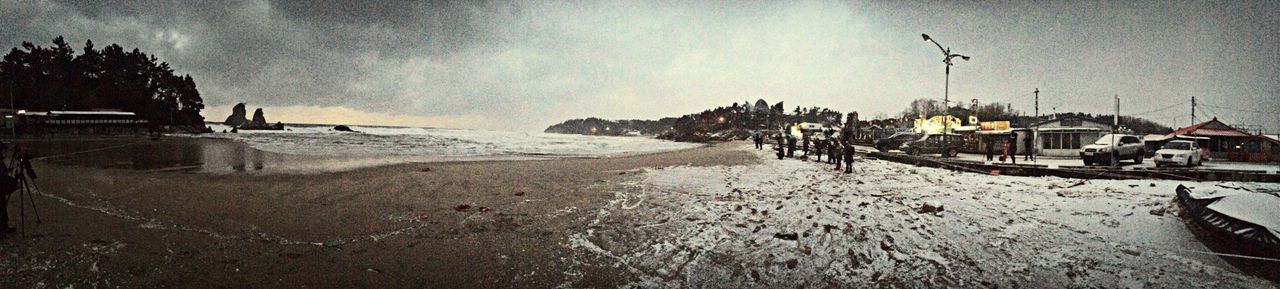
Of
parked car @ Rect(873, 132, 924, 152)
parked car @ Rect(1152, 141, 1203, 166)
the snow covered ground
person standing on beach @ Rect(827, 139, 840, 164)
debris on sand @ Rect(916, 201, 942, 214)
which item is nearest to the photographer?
the snow covered ground

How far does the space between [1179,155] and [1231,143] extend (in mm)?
15343

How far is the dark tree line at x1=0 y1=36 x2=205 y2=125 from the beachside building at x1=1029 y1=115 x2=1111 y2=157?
99.3 meters

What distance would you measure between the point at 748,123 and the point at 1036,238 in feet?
514

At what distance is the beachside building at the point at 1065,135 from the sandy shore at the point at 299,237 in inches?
1230

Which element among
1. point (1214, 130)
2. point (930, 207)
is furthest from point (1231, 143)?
point (930, 207)

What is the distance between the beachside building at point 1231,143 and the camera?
2356 cm

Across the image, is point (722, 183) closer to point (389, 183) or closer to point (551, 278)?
point (551, 278)

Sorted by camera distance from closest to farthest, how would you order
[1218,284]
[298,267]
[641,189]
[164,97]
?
[1218,284]
[298,267]
[641,189]
[164,97]

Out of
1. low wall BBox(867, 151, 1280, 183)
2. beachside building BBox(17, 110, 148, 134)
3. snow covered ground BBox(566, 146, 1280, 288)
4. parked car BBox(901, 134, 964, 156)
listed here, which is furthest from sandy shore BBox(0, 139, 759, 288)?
beachside building BBox(17, 110, 148, 134)

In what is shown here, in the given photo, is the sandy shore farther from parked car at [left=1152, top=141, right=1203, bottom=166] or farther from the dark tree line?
the dark tree line

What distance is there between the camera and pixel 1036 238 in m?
7.01

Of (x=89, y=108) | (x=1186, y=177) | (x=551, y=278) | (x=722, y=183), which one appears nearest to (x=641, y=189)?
(x=722, y=183)

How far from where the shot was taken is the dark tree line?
5628 centimetres

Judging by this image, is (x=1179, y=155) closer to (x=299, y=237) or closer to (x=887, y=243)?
(x=887, y=243)
